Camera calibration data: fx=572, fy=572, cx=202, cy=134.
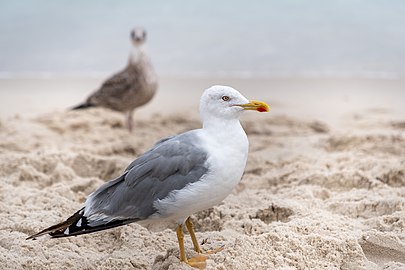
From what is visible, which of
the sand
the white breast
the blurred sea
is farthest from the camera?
the blurred sea

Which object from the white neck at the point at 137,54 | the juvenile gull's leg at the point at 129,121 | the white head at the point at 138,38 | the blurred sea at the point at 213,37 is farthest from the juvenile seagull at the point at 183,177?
the blurred sea at the point at 213,37

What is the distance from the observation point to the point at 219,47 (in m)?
13.0

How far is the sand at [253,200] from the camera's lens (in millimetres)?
2625

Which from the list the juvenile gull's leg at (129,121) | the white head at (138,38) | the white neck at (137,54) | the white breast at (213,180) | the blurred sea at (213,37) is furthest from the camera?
the blurred sea at (213,37)

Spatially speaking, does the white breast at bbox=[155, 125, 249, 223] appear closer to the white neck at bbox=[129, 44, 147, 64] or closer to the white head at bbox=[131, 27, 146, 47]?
the white neck at bbox=[129, 44, 147, 64]

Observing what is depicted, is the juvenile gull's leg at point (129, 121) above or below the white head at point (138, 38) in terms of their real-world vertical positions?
below

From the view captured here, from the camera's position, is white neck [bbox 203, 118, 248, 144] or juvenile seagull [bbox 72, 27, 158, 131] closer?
white neck [bbox 203, 118, 248, 144]

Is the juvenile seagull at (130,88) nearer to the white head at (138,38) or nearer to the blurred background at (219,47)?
the white head at (138,38)

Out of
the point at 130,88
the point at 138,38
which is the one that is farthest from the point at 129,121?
the point at 138,38

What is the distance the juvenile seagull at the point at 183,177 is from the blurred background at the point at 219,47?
4609 millimetres

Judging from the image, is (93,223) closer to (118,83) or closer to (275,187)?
(275,187)

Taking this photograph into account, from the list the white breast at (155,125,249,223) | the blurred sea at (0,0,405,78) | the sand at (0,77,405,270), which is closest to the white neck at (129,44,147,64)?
the sand at (0,77,405,270)

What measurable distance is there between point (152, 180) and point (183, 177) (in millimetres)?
166

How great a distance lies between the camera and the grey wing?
2564 mm
